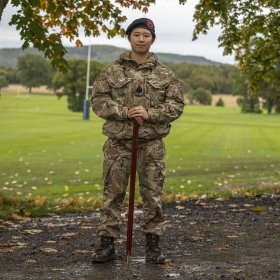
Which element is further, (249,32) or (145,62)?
(249,32)

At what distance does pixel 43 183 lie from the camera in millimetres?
→ 19109

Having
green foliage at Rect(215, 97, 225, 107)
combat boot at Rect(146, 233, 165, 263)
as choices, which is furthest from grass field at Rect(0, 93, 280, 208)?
green foliage at Rect(215, 97, 225, 107)

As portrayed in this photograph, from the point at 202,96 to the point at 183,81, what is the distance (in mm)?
13167

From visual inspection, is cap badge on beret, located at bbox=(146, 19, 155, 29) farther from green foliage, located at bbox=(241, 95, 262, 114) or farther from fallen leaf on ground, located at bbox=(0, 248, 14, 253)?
green foliage, located at bbox=(241, 95, 262, 114)

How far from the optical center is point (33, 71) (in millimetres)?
140500

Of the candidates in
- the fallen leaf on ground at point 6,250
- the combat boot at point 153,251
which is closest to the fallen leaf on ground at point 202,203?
the fallen leaf on ground at point 6,250

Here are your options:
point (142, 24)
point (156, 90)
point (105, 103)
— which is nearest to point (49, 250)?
point (105, 103)

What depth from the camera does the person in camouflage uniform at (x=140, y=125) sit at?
19.3ft

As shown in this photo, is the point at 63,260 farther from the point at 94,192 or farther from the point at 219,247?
the point at 94,192

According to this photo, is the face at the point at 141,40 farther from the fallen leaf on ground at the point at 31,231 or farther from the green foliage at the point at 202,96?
the green foliage at the point at 202,96

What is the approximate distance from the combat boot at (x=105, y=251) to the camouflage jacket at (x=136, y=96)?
912 mm

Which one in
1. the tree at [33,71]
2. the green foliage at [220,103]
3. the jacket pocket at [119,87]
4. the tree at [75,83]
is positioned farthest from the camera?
the green foliage at [220,103]

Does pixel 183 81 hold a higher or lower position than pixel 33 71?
higher

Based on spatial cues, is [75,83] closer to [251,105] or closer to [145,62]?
[251,105]
